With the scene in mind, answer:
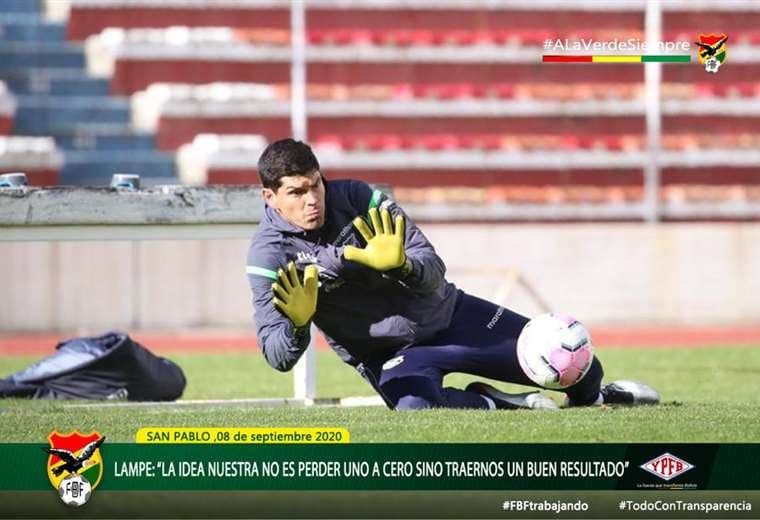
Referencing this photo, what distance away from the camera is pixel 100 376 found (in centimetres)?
773

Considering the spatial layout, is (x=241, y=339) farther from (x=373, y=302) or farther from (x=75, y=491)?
(x=75, y=491)

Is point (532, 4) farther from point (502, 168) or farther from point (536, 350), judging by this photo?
point (536, 350)

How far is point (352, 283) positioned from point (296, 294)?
55 cm

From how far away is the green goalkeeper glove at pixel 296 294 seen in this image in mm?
5586

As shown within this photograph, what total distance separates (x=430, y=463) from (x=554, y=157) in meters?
14.2

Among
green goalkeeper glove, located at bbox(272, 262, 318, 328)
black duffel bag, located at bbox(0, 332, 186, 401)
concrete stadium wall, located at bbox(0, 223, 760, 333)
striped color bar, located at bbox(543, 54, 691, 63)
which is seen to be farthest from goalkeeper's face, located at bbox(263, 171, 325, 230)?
concrete stadium wall, located at bbox(0, 223, 760, 333)

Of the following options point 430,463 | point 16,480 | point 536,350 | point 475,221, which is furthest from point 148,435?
point 475,221

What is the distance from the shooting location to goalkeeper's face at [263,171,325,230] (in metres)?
5.82

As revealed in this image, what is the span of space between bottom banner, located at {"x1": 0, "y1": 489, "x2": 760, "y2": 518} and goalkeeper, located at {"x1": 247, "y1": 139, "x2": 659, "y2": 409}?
133cm

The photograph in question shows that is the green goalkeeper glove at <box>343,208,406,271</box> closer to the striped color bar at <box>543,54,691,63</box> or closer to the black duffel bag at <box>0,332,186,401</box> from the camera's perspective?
the striped color bar at <box>543,54,691,63</box>

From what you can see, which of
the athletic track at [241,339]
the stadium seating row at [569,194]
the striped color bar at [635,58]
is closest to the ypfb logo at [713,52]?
the striped color bar at [635,58]

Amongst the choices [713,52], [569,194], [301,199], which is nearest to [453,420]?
[301,199]

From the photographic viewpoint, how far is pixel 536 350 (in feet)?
19.9

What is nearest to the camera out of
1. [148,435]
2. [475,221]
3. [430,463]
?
[430,463]
